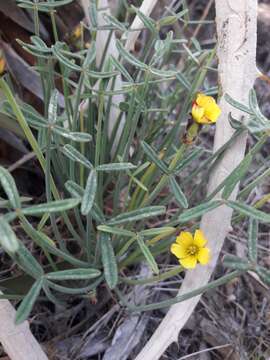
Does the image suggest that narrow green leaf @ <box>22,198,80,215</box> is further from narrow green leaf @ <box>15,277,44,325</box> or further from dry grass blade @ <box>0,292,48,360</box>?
dry grass blade @ <box>0,292,48,360</box>

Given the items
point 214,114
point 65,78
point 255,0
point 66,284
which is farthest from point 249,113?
point 66,284

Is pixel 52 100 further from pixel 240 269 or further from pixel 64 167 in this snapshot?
pixel 240 269

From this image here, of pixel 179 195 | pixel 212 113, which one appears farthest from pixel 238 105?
pixel 179 195

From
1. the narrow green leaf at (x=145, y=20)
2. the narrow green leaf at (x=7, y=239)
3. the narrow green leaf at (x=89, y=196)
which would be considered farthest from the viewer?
the narrow green leaf at (x=145, y=20)

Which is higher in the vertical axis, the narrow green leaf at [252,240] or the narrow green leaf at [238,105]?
the narrow green leaf at [238,105]

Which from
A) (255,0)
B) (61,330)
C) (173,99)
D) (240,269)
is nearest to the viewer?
(240,269)

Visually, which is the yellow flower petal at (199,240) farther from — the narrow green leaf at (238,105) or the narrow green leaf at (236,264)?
the narrow green leaf at (238,105)

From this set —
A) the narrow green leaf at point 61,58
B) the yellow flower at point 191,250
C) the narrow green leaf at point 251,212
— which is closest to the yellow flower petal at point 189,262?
the yellow flower at point 191,250

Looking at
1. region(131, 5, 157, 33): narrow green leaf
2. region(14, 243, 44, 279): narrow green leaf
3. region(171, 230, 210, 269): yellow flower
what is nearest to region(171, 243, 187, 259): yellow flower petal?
region(171, 230, 210, 269): yellow flower
